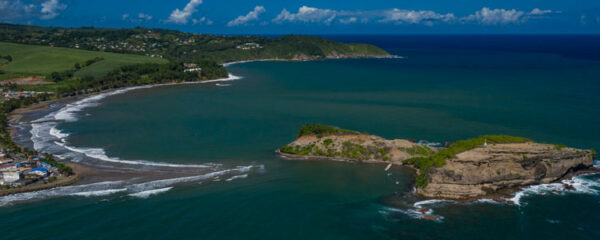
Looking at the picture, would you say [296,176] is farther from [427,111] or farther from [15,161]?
[427,111]

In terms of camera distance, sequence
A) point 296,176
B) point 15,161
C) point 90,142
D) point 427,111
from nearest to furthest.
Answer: point 296,176
point 15,161
point 90,142
point 427,111

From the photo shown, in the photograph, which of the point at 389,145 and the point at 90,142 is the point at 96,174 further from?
the point at 389,145

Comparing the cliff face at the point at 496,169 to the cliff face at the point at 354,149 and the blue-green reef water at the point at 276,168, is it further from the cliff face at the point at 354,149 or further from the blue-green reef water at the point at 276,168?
the cliff face at the point at 354,149

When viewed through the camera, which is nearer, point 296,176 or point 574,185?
point 574,185

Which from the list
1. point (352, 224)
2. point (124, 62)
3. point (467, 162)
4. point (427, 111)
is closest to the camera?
point (352, 224)

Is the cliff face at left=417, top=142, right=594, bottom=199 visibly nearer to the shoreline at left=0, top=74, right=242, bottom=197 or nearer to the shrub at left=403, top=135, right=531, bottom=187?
the shrub at left=403, top=135, right=531, bottom=187

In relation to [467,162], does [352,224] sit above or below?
below

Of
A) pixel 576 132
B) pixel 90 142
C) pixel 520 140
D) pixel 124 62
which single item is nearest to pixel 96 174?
pixel 90 142
